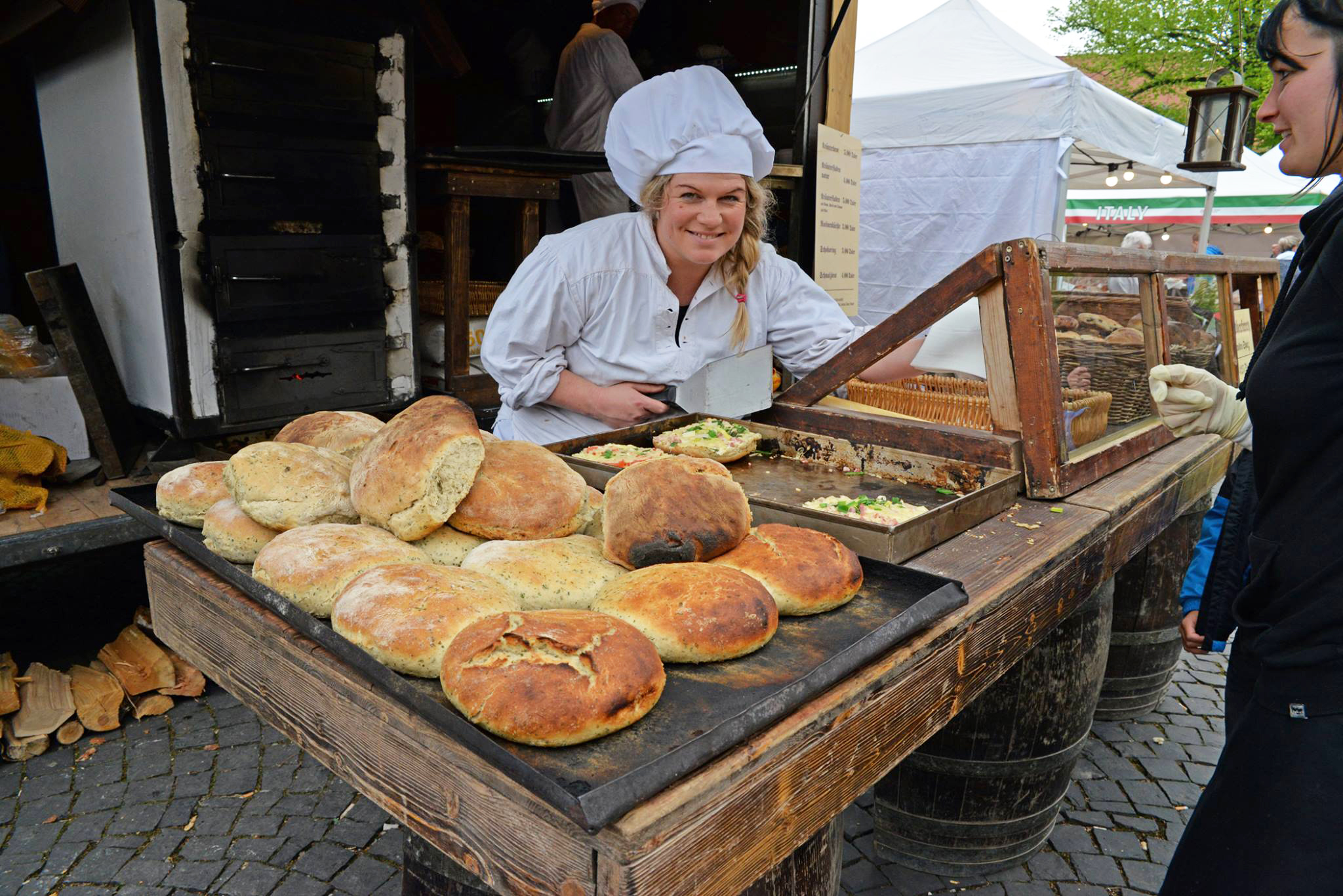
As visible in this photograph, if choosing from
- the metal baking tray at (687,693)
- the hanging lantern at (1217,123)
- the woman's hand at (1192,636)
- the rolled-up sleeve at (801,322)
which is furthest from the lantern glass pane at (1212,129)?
the metal baking tray at (687,693)

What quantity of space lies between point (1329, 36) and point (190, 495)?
7.31 feet

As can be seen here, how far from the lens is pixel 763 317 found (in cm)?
316

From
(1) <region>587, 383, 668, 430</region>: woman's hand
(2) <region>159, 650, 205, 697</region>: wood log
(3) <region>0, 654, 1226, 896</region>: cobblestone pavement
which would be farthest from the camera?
(2) <region>159, 650, 205, 697</region>: wood log

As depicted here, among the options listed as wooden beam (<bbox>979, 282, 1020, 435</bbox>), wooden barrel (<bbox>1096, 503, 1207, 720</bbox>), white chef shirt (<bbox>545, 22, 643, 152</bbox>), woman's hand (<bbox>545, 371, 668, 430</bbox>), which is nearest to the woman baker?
woman's hand (<bbox>545, 371, 668, 430</bbox>)

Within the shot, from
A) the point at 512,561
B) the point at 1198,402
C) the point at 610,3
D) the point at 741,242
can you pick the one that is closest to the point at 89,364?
the point at 741,242

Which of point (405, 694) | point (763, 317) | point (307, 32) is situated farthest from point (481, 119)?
point (405, 694)

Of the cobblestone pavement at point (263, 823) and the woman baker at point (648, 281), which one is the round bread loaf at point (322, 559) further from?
the cobblestone pavement at point (263, 823)

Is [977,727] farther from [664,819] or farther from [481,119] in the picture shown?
[481,119]

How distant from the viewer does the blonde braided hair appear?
274 cm

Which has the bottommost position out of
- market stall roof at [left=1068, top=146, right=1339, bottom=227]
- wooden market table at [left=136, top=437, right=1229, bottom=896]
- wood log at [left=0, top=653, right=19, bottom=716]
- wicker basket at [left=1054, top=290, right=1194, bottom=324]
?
wood log at [left=0, top=653, right=19, bottom=716]

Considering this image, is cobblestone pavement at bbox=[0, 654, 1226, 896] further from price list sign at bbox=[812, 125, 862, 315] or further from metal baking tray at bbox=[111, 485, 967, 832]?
price list sign at bbox=[812, 125, 862, 315]

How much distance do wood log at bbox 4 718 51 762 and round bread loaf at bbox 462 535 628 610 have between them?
299cm

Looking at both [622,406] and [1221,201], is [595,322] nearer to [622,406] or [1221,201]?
[622,406]

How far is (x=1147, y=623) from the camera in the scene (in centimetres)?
352
